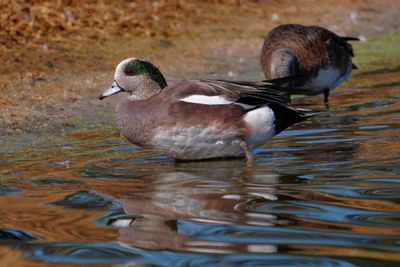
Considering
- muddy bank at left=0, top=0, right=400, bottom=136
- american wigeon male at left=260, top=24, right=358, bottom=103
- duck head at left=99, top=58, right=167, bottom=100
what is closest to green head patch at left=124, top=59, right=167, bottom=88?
duck head at left=99, top=58, right=167, bottom=100

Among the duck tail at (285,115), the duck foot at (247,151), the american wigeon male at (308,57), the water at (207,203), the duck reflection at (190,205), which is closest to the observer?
the water at (207,203)

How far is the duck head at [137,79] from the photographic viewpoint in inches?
260

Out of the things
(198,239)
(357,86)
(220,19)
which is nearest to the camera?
(198,239)

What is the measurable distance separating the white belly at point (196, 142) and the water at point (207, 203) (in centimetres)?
9

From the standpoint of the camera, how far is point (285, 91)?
6.82 metres

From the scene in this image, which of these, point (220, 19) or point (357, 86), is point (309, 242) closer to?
point (357, 86)

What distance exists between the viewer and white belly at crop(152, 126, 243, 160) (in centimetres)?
603

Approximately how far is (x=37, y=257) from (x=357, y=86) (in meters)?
6.54

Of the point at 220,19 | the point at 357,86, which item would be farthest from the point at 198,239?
the point at 220,19

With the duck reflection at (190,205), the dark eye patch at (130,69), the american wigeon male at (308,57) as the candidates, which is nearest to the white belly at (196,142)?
the duck reflection at (190,205)

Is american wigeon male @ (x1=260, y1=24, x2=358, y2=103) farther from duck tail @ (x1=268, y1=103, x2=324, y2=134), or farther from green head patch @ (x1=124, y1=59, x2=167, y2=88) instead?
green head patch @ (x1=124, y1=59, x2=167, y2=88)

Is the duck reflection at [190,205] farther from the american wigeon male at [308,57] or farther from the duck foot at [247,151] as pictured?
the american wigeon male at [308,57]

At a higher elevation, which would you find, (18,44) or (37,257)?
(18,44)

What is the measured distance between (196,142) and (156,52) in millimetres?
4930
